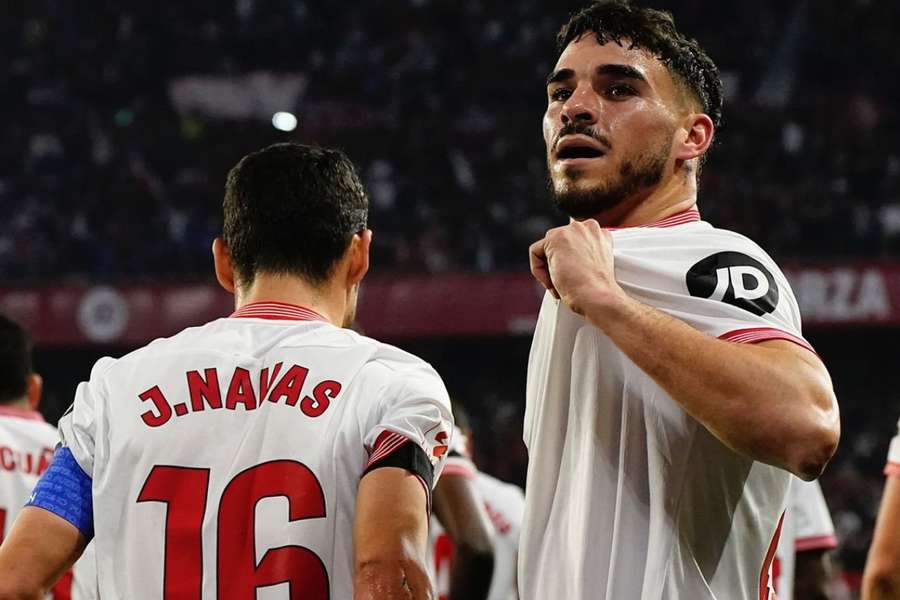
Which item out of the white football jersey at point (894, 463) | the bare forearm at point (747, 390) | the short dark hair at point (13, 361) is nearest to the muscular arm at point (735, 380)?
the bare forearm at point (747, 390)

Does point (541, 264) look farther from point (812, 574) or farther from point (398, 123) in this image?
point (398, 123)

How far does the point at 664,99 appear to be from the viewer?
112 inches

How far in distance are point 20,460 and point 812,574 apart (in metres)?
3.40

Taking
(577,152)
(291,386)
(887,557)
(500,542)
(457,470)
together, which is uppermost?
(577,152)

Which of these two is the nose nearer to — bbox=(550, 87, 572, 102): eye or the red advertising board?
bbox=(550, 87, 572, 102): eye

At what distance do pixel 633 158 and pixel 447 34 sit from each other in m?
17.2

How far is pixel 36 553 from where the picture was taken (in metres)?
2.56

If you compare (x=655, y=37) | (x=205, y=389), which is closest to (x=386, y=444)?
(x=205, y=389)

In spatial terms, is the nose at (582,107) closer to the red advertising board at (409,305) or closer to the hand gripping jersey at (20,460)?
the hand gripping jersey at (20,460)

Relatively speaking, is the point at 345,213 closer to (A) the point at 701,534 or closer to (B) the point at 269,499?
(B) the point at 269,499

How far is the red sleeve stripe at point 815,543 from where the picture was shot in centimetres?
577

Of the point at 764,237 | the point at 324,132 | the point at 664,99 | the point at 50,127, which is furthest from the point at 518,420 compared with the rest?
the point at 664,99

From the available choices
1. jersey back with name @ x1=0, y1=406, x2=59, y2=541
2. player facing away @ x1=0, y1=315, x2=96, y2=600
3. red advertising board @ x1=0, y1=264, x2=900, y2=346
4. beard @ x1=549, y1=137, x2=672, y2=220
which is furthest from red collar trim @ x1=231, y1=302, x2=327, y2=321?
red advertising board @ x1=0, y1=264, x2=900, y2=346

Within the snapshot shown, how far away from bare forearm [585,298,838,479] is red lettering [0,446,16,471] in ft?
9.96
